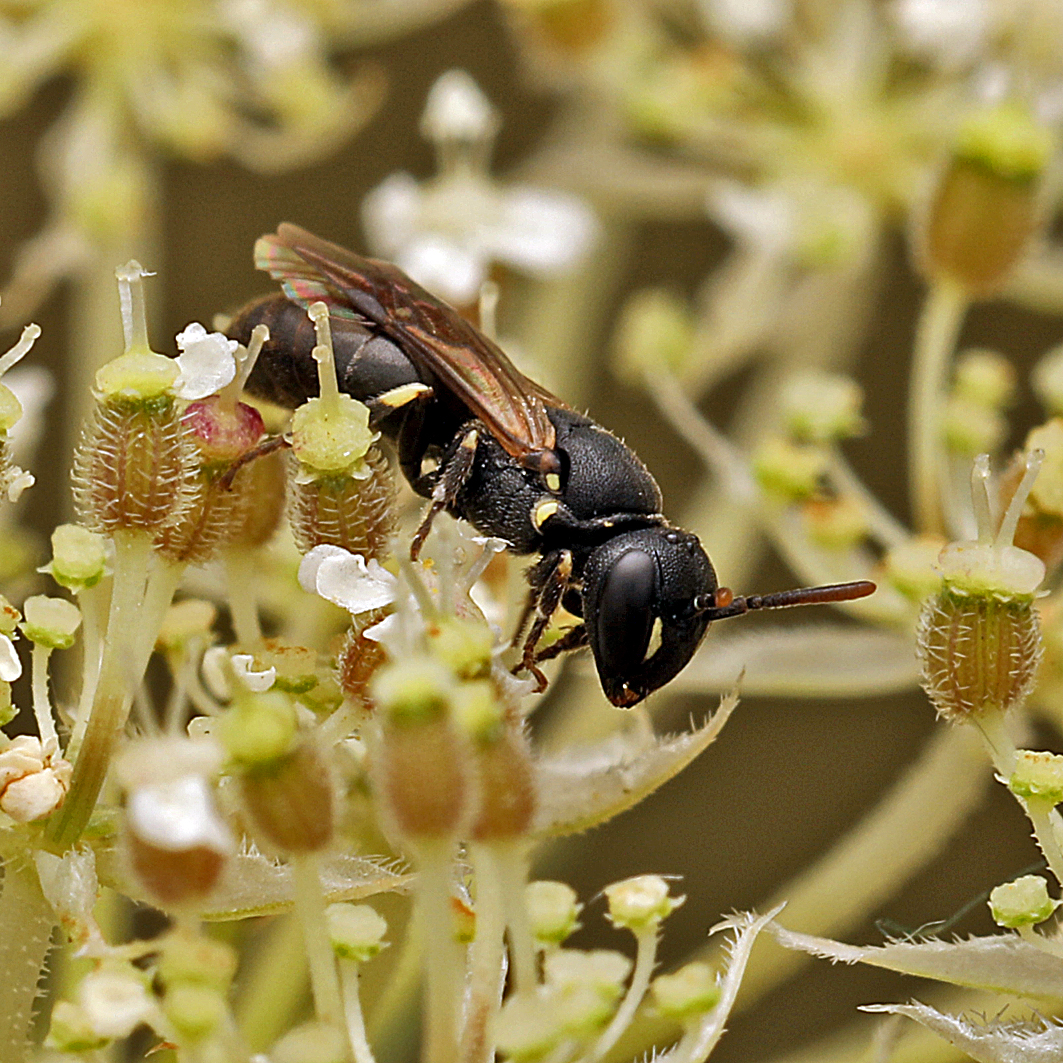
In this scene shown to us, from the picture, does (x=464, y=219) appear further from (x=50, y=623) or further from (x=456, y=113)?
(x=50, y=623)

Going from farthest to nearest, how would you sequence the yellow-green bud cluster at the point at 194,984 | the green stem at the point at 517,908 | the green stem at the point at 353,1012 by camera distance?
the green stem at the point at 353,1012, the green stem at the point at 517,908, the yellow-green bud cluster at the point at 194,984

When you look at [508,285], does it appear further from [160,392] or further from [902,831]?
[160,392]

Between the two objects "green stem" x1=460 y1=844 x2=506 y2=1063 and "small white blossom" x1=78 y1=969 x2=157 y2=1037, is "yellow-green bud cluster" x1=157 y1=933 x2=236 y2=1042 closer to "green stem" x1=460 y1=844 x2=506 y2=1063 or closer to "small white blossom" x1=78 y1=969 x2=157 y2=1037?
"small white blossom" x1=78 y1=969 x2=157 y2=1037

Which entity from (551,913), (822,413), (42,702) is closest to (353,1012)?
(551,913)

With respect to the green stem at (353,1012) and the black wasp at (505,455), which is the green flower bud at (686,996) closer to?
the green stem at (353,1012)

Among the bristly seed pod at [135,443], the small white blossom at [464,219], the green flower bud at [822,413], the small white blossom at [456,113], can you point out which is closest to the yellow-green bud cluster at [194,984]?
the bristly seed pod at [135,443]

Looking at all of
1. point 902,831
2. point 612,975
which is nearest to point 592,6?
point 902,831

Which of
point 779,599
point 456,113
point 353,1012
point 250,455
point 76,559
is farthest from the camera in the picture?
point 456,113

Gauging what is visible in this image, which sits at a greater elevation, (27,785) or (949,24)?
(949,24)
